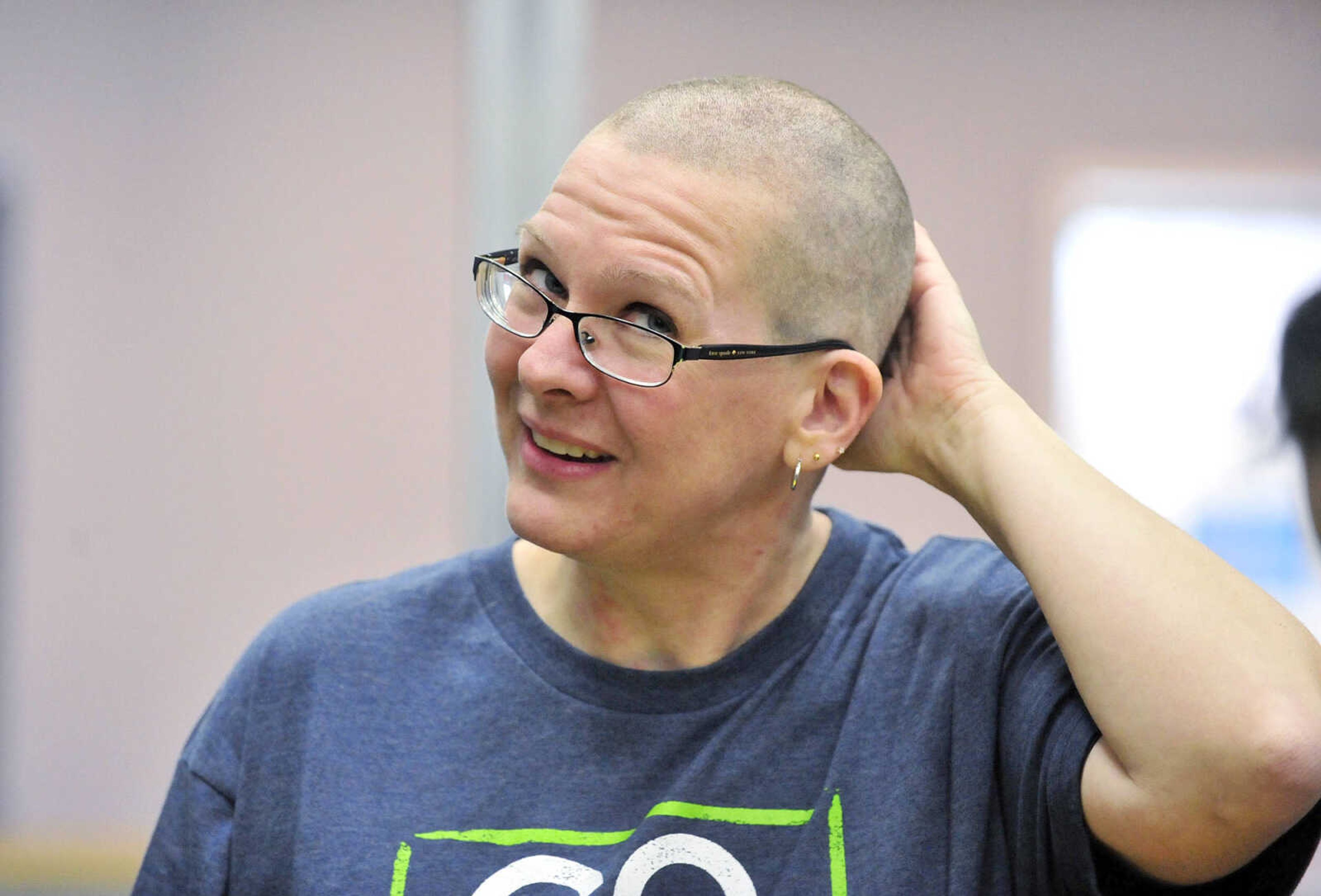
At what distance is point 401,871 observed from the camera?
3.66ft

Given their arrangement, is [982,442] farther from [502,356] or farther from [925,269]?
[502,356]

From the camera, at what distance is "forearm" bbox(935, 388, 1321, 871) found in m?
0.99

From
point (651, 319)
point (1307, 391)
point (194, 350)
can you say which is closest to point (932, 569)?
point (651, 319)

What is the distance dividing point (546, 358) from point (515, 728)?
358 millimetres

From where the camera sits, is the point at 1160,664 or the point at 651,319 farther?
the point at 651,319

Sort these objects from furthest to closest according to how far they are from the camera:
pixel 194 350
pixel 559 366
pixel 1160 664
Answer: pixel 194 350, pixel 559 366, pixel 1160 664

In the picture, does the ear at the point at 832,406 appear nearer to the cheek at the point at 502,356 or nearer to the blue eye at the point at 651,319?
the blue eye at the point at 651,319

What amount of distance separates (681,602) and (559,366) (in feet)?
0.92

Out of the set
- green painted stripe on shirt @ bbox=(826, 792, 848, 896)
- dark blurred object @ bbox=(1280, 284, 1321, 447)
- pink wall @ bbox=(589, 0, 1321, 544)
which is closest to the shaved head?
green painted stripe on shirt @ bbox=(826, 792, 848, 896)

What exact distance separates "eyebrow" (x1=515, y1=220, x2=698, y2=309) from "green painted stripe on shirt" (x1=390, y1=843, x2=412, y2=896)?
55 centimetres

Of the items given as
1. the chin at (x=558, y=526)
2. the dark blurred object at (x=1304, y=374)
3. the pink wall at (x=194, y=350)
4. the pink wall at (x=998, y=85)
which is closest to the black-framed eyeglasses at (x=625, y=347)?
the chin at (x=558, y=526)

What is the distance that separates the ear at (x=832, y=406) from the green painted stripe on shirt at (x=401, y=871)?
506 millimetres

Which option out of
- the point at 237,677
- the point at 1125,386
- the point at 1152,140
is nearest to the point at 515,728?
the point at 237,677

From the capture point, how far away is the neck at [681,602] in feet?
4.06
